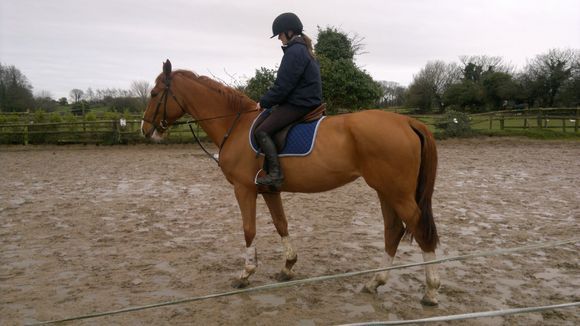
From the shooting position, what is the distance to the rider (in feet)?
13.2

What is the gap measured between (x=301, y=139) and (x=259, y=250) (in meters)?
2.13

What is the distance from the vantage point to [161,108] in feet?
15.5

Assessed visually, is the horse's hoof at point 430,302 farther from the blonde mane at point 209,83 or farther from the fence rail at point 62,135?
the fence rail at point 62,135

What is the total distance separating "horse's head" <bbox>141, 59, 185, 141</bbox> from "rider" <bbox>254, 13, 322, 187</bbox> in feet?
4.20

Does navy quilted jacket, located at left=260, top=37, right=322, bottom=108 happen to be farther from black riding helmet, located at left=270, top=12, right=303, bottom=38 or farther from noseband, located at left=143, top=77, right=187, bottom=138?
noseband, located at left=143, top=77, right=187, bottom=138

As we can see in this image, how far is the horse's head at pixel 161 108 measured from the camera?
4676mm

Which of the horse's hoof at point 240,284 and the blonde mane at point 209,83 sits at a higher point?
the blonde mane at point 209,83

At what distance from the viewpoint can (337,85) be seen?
18.5 m

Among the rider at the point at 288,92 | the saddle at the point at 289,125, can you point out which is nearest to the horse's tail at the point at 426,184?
the saddle at the point at 289,125

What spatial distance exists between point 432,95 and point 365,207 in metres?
38.0

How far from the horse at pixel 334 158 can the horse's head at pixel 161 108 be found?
0.04ft

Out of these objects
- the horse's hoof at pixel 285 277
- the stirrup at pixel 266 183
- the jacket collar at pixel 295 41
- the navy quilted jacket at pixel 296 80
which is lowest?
the horse's hoof at pixel 285 277

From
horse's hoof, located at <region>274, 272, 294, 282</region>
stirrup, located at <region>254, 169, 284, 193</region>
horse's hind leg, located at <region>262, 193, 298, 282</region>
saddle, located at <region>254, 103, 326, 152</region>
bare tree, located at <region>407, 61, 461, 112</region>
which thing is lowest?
horse's hoof, located at <region>274, 272, 294, 282</region>

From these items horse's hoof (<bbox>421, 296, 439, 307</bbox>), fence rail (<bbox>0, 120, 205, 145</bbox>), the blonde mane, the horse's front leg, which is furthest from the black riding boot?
fence rail (<bbox>0, 120, 205, 145</bbox>)
